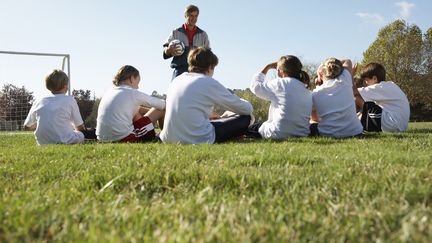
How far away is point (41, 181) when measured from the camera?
2.95 metres

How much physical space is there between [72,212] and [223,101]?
4318 mm

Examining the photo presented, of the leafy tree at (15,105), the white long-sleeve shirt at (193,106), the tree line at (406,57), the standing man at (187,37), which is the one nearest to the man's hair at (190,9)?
the standing man at (187,37)

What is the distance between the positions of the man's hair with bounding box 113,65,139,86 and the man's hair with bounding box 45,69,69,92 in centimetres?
88

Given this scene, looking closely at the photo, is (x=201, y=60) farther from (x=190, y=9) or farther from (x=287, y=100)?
(x=190, y=9)

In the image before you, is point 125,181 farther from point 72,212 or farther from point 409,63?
point 409,63

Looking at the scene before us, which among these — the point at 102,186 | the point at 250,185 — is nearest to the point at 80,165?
the point at 102,186

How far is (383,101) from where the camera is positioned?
812 cm

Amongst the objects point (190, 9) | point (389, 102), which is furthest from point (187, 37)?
point (389, 102)

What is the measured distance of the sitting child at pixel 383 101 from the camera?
8.00 meters

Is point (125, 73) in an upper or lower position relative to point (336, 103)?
upper

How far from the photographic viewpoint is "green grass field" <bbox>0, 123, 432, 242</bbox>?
1655 mm

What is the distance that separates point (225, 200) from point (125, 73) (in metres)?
5.37

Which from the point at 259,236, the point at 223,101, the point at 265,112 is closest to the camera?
the point at 259,236

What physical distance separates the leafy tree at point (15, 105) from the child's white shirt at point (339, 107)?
16817 mm
